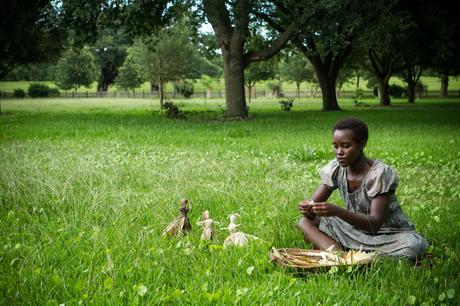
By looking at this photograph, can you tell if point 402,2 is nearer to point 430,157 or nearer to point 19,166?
point 430,157

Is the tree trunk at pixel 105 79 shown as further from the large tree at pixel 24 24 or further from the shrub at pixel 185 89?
the large tree at pixel 24 24

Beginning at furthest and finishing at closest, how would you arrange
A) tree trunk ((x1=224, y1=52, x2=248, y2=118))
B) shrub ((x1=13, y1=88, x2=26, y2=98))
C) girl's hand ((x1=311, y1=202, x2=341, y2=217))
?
1. shrub ((x1=13, y1=88, x2=26, y2=98))
2. tree trunk ((x1=224, y1=52, x2=248, y2=118))
3. girl's hand ((x1=311, y1=202, x2=341, y2=217))

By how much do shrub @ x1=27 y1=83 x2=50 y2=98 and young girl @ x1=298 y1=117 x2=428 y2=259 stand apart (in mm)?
77268

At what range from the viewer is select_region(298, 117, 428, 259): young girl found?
4.07 meters

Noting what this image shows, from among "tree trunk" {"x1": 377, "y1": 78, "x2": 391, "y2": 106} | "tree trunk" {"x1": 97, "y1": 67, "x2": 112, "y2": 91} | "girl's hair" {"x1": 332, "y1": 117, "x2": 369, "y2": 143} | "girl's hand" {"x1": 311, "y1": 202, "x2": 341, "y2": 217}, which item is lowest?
"girl's hand" {"x1": 311, "y1": 202, "x2": 341, "y2": 217}

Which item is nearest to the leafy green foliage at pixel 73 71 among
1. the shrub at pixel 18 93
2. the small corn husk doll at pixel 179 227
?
the shrub at pixel 18 93

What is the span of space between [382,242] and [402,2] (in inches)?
903

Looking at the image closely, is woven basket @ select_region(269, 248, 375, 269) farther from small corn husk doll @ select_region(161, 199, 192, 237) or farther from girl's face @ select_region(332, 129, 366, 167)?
small corn husk doll @ select_region(161, 199, 192, 237)

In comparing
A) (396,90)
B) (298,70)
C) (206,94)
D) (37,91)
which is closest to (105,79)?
(37,91)

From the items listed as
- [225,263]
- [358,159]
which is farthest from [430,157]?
[225,263]

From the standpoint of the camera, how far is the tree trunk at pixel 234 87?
23.1 metres

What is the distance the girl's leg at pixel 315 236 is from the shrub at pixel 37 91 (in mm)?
77153

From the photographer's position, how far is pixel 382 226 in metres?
4.52

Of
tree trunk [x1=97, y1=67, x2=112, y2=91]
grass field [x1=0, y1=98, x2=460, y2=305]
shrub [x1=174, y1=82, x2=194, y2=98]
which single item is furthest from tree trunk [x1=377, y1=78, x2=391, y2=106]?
tree trunk [x1=97, y1=67, x2=112, y2=91]
